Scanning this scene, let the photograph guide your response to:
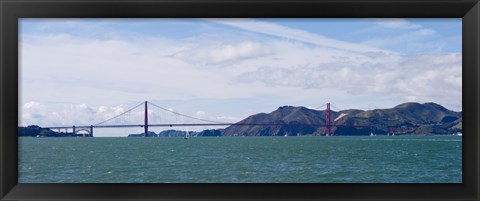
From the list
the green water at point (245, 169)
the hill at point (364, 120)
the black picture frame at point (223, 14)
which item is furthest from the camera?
the hill at point (364, 120)

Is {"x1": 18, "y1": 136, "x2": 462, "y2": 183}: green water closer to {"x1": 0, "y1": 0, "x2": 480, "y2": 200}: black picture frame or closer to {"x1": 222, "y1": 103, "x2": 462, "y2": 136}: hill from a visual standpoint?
{"x1": 222, "y1": 103, "x2": 462, "y2": 136}: hill

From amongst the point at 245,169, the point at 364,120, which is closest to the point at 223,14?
the point at 245,169

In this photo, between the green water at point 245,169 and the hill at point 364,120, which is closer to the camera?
the green water at point 245,169

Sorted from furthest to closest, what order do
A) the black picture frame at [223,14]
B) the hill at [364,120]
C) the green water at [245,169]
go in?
the hill at [364,120] → the green water at [245,169] → the black picture frame at [223,14]

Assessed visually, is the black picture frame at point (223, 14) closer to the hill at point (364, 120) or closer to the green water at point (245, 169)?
the green water at point (245, 169)

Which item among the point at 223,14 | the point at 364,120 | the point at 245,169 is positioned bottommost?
the point at 245,169

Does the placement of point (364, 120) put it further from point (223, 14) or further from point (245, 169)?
point (223, 14)

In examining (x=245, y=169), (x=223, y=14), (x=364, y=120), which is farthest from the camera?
(x=364, y=120)

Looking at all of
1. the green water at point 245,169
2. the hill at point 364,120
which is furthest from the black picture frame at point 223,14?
the hill at point 364,120

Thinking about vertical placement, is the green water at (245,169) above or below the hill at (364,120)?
below
